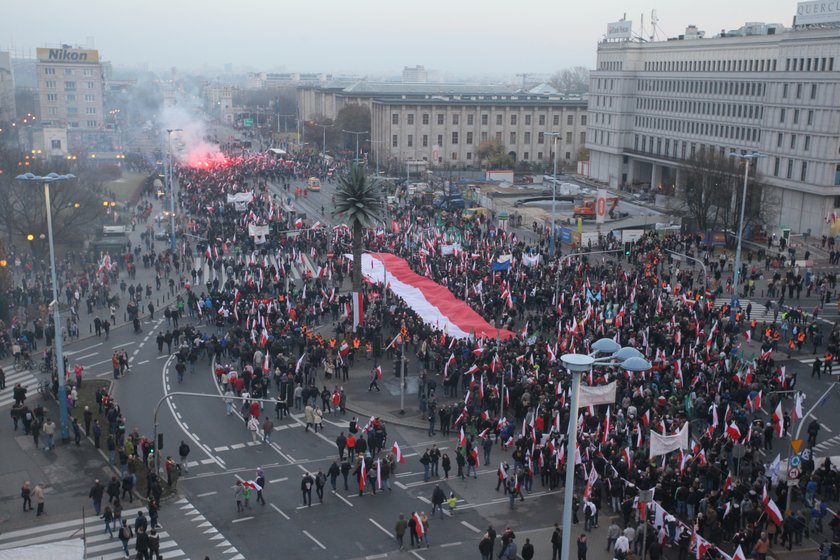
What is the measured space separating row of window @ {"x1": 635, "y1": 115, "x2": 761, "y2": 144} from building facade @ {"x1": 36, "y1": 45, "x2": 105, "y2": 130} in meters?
112

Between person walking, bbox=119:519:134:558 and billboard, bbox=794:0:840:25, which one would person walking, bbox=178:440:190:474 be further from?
billboard, bbox=794:0:840:25

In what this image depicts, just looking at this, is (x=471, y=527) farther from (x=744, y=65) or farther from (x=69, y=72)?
(x=69, y=72)

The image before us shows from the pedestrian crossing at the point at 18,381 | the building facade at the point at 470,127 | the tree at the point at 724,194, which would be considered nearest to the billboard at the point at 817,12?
the tree at the point at 724,194

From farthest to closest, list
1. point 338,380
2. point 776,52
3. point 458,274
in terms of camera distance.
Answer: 1. point 776,52
2. point 458,274
3. point 338,380

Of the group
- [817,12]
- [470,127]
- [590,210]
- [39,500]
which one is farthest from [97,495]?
[470,127]

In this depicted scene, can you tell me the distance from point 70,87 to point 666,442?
164 meters

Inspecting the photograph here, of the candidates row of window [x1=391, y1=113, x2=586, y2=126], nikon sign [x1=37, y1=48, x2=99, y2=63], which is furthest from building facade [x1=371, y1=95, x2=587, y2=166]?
nikon sign [x1=37, y1=48, x2=99, y2=63]

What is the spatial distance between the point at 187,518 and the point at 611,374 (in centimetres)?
1721

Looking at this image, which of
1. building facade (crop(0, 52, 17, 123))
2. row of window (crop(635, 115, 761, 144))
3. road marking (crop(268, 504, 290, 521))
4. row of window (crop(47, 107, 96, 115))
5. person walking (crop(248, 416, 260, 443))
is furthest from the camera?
building facade (crop(0, 52, 17, 123))

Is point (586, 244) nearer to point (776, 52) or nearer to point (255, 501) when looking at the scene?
point (776, 52)

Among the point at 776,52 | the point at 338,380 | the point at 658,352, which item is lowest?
the point at 338,380

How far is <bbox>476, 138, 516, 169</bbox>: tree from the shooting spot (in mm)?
126750

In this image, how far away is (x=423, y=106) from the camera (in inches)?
5084

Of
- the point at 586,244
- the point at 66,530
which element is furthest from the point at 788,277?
the point at 66,530
